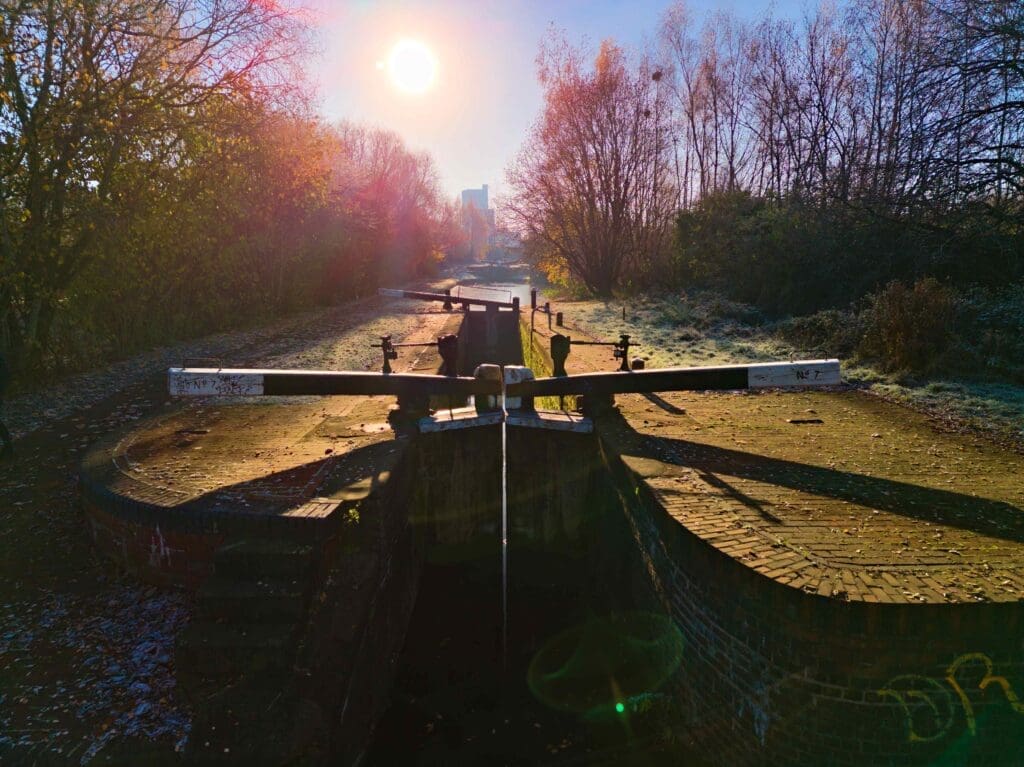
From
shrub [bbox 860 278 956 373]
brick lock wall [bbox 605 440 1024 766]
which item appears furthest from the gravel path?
shrub [bbox 860 278 956 373]

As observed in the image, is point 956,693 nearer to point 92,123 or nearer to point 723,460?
point 723,460

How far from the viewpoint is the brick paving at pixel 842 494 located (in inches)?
114

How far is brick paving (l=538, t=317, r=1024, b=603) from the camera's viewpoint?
2.89 metres

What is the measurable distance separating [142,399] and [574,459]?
5949mm

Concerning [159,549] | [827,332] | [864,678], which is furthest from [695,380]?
[827,332]

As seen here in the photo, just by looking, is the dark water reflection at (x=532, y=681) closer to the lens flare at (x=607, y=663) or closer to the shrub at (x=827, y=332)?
the lens flare at (x=607, y=663)

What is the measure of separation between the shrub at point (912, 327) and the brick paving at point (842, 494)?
198cm

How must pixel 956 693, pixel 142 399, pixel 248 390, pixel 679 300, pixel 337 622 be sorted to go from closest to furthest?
pixel 956 693 < pixel 337 622 < pixel 248 390 < pixel 142 399 < pixel 679 300

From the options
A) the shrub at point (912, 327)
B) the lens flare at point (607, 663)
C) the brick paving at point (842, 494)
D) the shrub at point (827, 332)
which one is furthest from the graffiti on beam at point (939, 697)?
the shrub at point (827, 332)

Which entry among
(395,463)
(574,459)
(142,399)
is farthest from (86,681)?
(142,399)

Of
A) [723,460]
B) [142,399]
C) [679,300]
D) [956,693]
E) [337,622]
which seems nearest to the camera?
[956,693]

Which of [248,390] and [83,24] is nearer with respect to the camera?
[248,390]

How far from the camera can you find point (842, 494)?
399 cm

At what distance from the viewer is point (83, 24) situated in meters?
8.22
